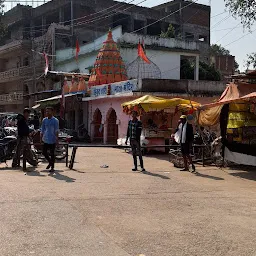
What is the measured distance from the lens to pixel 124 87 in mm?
20688

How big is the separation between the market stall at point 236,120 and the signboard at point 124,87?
7231 millimetres

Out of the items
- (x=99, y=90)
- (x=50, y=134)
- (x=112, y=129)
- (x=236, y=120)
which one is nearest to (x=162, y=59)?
(x=99, y=90)

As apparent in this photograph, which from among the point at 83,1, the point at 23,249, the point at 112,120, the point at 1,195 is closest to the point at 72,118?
the point at 112,120

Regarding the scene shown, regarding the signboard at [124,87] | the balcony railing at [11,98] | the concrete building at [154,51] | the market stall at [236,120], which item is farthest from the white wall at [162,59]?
the market stall at [236,120]

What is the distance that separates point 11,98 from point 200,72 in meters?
20.7

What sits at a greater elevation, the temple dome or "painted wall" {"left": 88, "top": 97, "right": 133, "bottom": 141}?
the temple dome

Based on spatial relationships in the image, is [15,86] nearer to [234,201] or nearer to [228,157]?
[228,157]

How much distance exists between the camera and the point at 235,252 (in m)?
4.39

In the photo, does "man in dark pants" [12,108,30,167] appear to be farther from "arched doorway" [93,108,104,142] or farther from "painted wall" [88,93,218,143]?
"arched doorway" [93,108,104,142]

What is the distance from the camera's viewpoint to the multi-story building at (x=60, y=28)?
3891 cm

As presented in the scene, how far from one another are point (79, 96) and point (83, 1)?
61.5ft

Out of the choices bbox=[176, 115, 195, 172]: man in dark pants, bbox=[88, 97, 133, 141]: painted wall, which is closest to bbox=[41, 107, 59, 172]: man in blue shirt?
bbox=[176, 115, 195, 172]: man in dark pants

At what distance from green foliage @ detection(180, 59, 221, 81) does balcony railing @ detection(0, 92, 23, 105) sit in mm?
17708

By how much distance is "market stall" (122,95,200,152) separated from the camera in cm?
1543
